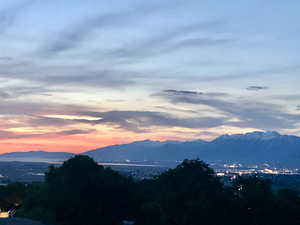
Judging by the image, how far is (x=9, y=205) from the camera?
80.1m

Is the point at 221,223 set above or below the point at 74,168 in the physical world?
below

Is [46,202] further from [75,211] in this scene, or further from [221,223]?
[221,223]

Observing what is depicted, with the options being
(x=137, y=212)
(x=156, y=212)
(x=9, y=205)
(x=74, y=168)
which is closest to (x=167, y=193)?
(x=156, y=212)

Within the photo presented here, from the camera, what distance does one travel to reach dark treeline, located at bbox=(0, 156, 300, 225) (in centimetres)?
4853

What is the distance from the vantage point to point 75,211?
54.0 metres

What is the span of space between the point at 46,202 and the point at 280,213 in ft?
75.9

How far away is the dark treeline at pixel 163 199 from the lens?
1911 inches

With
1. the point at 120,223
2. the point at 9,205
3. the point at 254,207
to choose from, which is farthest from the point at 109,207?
the point at 9,205

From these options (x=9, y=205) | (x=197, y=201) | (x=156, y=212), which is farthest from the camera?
(x=9, y=205)

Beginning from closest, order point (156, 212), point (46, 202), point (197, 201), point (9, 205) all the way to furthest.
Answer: point (197, 201) → point (156, 212) → point (46, 202) → point (9, 205)

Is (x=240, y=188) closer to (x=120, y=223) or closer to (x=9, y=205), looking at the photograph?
(x=120, y=223)

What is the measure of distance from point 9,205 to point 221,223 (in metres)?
41.6

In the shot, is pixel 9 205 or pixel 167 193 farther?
pixel 9 205

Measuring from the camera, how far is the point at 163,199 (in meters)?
50.3
